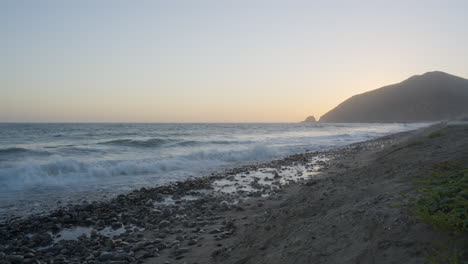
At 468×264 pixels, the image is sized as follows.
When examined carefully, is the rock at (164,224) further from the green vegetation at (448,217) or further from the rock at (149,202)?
the green vegetation at (448,217)

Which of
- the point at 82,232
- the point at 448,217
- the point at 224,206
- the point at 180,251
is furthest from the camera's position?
the point at 224,206

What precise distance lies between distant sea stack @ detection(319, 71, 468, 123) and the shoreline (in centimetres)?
10714

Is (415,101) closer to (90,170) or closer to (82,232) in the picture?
(90,170)

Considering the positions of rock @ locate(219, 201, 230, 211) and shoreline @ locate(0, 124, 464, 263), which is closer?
shoreline @ locate(0, 124, 464, 263)

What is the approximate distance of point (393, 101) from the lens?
122500 millimetres

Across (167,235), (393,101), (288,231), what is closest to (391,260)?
(288,231)

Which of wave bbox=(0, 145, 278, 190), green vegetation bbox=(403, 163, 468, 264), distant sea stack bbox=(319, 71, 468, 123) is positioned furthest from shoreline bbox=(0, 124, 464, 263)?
distant sea stack bbox=(319, 71, 468, 123)

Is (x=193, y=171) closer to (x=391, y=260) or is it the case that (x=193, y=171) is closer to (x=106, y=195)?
(x=106, y=195)

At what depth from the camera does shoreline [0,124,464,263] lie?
4.57 metres

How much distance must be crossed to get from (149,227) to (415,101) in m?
132

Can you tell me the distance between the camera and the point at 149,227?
5871 mm

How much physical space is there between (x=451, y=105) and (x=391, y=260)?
12510cm

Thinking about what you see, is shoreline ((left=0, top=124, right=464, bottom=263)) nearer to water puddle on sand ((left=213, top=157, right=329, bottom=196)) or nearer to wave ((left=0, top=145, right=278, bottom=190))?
water puddle on sand ((left=213, top=157, right=329, bottom=196))

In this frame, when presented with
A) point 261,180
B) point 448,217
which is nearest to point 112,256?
point 448,217
